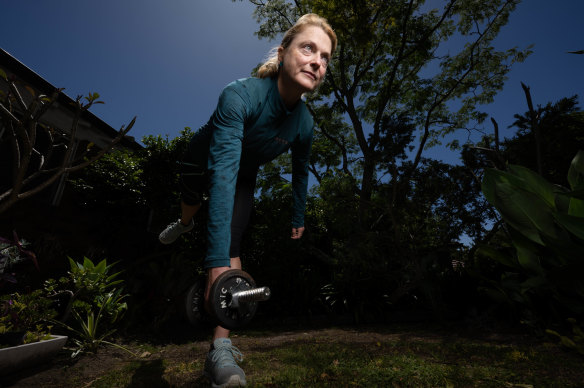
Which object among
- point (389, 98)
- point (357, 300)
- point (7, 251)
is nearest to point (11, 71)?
point (7, 251)

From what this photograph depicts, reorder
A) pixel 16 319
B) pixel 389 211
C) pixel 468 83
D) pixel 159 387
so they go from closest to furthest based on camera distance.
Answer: pixel 159 387, pixel 16 319, pixel 389 211, pixel 468 83

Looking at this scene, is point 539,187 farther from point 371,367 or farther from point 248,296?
point 248,296

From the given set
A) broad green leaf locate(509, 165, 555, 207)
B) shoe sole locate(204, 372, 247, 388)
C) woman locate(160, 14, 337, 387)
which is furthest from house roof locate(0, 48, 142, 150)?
broad green leaf locate(509, 165, 555, 207)

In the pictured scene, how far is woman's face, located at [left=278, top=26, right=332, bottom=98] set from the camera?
1.84 metres

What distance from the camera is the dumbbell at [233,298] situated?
1.07 meters

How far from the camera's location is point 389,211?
4.80 metres

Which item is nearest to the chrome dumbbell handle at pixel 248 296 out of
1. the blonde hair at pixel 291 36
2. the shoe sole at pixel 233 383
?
the shoe sole at pixel 233 383

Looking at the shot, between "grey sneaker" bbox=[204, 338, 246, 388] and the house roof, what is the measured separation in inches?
169

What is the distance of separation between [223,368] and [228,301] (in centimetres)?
75

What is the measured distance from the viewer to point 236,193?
7.32ft

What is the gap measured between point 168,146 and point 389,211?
4.71 metres

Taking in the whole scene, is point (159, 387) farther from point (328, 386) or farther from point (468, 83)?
point (468, 83)

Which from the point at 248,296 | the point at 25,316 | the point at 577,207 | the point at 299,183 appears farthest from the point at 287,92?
the point at 25,316

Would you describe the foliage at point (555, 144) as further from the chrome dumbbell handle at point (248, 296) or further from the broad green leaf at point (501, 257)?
the chrome dumbbell handle at point (248, 296)
